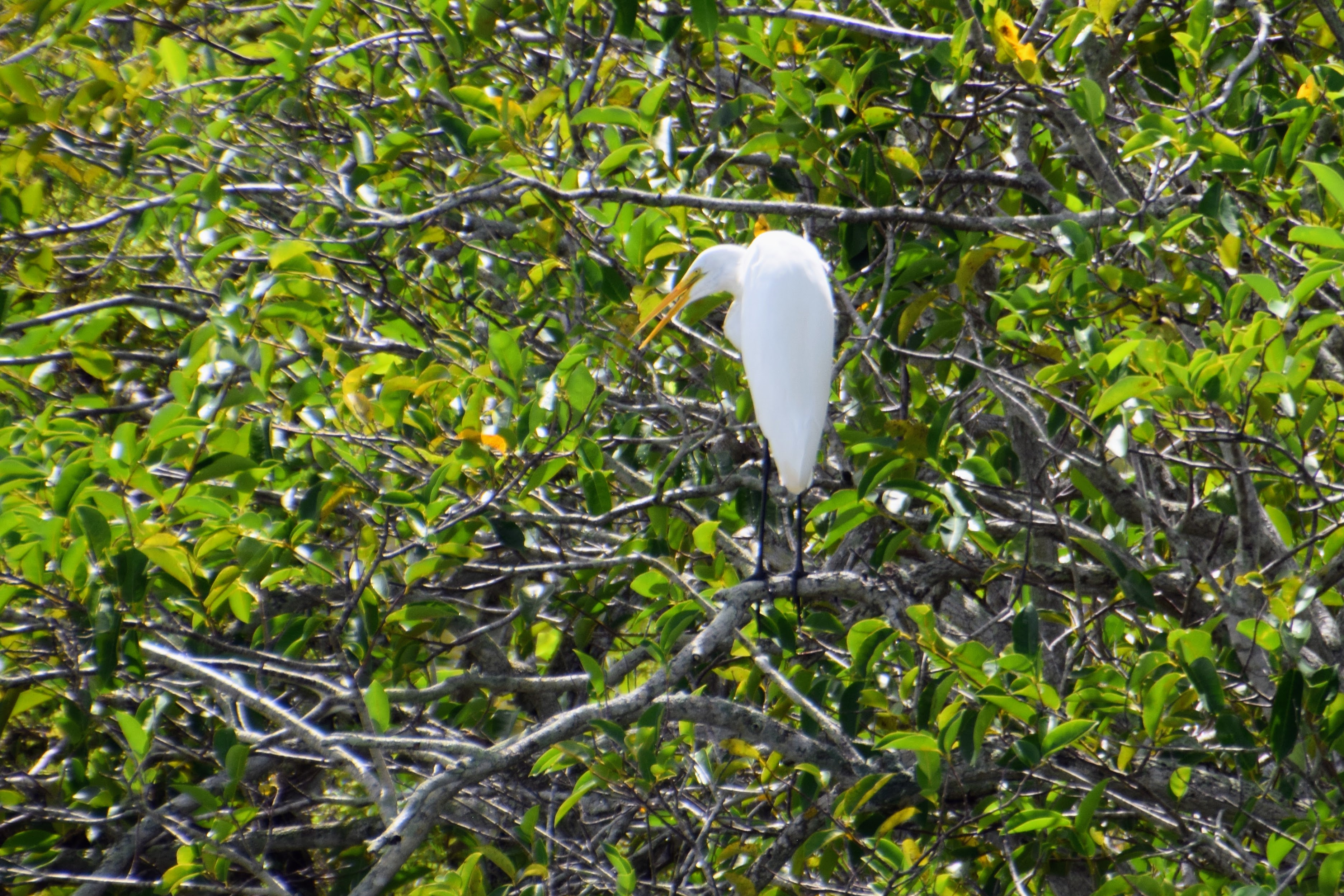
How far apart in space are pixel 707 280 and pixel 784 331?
31 centimetres

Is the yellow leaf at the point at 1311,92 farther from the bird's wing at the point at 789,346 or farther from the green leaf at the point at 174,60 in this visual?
the green leaf at the point at 174,60

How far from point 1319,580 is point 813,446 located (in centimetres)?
87

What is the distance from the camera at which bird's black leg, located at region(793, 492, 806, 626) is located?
2158 mm

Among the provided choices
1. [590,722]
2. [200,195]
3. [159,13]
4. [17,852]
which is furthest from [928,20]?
[17,852]

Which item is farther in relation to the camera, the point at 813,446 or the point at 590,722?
the point at 813,446

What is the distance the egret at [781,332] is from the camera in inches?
85.2

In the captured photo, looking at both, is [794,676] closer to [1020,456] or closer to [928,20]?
[1020,456]

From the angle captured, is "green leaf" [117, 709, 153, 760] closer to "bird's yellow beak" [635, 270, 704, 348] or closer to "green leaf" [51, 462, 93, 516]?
"green leaf" [51, 462, 93, 516]

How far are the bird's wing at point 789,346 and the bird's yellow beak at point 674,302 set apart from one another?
12cm

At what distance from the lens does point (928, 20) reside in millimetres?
2645

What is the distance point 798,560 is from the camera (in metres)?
2.53

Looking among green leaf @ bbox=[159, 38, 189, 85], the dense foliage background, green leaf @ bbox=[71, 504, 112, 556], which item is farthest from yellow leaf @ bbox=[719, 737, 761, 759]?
green leaf @ bbox=[159, 38, 189, 85]

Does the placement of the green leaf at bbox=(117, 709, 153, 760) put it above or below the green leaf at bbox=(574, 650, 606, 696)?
below

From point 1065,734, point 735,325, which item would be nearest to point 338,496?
point 735,325
